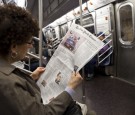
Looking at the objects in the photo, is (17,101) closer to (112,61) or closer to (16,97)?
(16,97)

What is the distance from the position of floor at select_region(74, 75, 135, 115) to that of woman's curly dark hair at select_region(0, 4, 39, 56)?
7.30 ft

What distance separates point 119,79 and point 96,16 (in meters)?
1.93

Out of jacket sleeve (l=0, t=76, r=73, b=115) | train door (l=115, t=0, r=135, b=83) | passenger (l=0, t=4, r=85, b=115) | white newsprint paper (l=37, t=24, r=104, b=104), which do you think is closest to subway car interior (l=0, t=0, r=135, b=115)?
train door (l=115, t=0, r=135, b=83)

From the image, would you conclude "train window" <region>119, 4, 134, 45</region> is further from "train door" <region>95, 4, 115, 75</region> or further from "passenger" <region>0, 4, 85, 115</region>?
"passenger" <region>0, 4, 85, 115</region>

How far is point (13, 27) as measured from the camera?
0.96m

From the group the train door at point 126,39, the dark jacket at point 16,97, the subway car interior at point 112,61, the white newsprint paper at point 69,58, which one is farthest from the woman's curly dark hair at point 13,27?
the train door at point 126,39

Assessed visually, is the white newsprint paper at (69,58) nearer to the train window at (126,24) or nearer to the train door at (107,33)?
the train window at (126,24)

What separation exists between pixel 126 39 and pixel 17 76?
4210 mm

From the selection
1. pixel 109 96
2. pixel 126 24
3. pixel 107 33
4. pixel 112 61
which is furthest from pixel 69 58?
pixel 107 33

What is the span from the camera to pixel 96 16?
623 cm

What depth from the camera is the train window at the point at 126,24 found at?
15.1 ft

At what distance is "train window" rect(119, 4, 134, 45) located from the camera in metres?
4.61

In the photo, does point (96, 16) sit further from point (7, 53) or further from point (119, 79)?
point (7, 53)

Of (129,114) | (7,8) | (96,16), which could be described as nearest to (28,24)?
(7,8)
